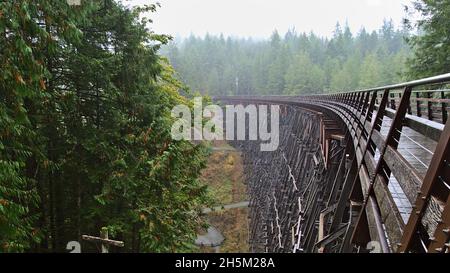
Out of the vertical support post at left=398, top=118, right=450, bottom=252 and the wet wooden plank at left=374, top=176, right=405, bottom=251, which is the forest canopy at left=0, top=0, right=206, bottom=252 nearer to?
the wet wooden plank at left=374, top=176, right=405, bottom=251

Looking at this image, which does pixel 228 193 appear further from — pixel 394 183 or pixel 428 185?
pixel 428 185

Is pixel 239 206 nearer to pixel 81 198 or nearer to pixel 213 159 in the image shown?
pixel 213 159

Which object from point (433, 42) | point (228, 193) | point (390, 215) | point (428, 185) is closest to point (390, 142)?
point (390, 215)

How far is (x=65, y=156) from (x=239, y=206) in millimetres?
23165

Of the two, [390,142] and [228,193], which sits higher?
[390,142]

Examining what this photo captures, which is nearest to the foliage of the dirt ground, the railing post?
the dirt ground

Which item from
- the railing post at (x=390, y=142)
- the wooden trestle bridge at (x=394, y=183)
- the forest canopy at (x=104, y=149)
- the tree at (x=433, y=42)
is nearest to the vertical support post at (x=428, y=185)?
the wooden trestle bridge at (x=394, y=183)

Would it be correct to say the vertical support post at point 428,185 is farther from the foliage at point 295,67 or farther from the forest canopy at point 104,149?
the foliage at point 295,67

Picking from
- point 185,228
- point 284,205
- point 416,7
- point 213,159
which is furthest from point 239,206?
point 185,228

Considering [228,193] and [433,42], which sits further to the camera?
[228,193]

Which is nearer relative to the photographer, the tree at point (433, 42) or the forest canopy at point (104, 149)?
the forest canopy at point (104, 149)

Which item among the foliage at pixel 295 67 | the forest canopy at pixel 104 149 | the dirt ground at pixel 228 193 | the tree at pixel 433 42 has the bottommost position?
the dirt ground at pixel 228 193
